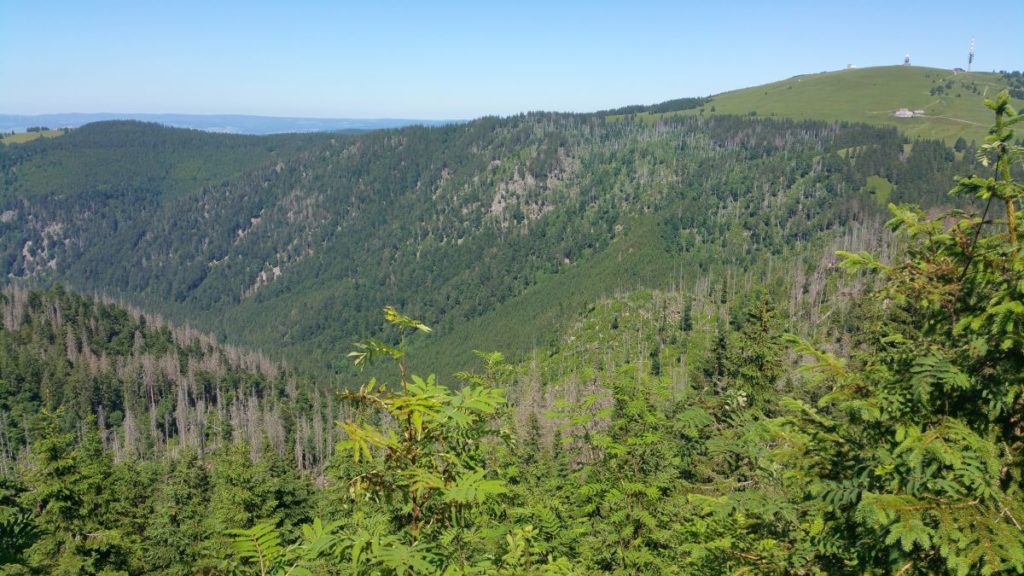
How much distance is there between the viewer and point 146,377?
577 ft

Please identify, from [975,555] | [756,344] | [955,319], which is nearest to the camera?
[975,555]

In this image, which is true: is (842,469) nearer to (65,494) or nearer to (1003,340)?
(1003,340)

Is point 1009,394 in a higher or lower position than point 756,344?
higher

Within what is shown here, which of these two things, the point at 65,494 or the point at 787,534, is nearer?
the point at 787,534

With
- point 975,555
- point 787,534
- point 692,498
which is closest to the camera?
point 975,555

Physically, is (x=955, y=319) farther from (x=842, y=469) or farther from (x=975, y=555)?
(x=975, y=555)

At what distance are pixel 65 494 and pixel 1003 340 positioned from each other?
117 ft

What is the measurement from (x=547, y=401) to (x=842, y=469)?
147320 mm

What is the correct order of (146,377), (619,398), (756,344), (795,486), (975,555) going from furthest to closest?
(146,377)
(756,344)
(619,398)
(795,486)
(975,555)

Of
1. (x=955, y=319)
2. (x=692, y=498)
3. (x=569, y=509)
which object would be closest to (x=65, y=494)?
(x=569, y=509)

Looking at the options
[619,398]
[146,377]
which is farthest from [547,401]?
[619,398]

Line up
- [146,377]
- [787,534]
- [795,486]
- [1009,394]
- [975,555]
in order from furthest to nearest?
[146,377]
[795,486]
[787,534]
[1009,394]
[975,555]

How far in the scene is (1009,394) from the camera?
688cm

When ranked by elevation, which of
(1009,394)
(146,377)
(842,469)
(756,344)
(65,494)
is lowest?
(146,377)
